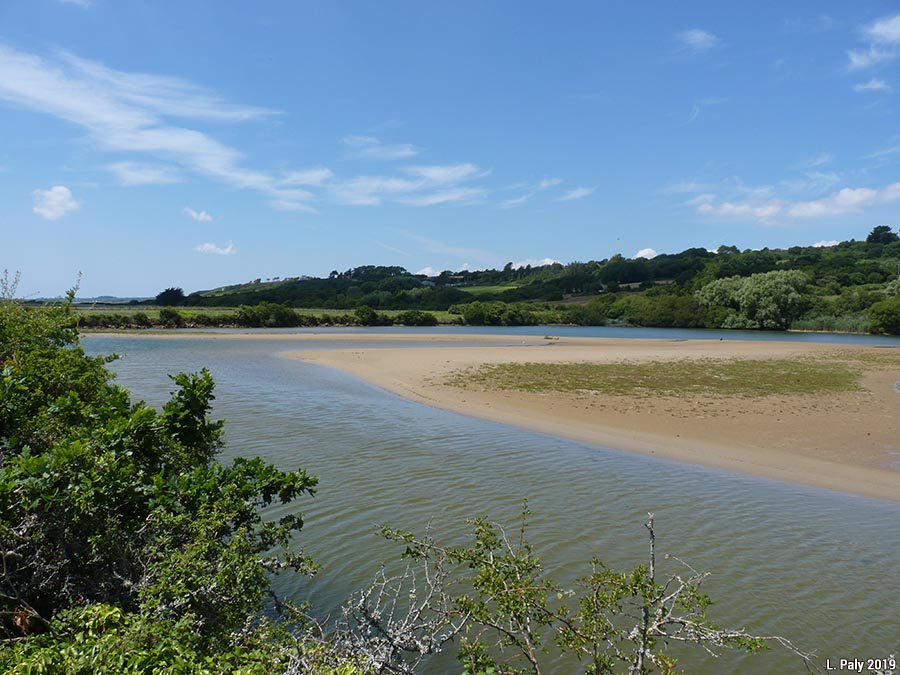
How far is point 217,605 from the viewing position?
3646 mm

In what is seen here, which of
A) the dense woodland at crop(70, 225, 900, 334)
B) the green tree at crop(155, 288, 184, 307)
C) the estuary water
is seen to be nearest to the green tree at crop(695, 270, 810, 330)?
the dense woodland at crop(70, 225, 900, 334)

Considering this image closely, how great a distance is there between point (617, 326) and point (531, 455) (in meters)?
87.5

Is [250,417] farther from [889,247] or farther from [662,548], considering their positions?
[889,247]

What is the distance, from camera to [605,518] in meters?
8.64

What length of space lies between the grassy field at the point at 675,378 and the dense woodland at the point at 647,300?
47.7m

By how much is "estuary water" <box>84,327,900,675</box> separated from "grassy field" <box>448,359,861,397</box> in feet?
24.9

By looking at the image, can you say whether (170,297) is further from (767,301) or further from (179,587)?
(179,587)

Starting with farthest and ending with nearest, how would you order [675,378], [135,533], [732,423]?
[675,378], [732,423], [135,533]

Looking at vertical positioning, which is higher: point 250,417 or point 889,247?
point 889,247

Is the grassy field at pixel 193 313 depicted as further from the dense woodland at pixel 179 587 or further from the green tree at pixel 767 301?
the dense woodland at pixel 179 587

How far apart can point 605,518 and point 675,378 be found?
17.1 meters

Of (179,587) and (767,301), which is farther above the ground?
(767,301)

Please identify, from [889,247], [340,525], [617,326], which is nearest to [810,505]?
[340,525]

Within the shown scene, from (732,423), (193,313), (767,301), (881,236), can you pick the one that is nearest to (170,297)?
(193,313)
